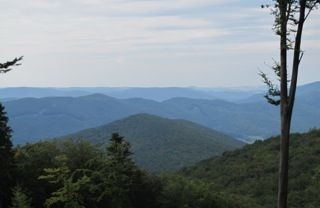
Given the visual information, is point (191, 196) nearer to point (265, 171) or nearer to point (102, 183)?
point (102, 183)

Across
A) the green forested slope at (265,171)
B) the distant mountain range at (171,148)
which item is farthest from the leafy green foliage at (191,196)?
the distant mountain range at (171,148)

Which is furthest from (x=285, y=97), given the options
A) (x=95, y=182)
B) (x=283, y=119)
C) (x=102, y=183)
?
(x=95, y=182)

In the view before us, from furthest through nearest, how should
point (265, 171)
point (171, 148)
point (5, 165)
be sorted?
point (171, 148)
point (265, 171)
point (5, 165)

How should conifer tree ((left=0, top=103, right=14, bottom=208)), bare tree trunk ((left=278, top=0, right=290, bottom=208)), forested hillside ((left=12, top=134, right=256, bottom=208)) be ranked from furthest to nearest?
1. conifer tree ((left=0, top=103, right=14, bottom=208))
2. forested hillside ((left=12, top=134, right=256, bottom=208))
3. bare tree trunk ((left=278, top=0, right=290, bottom=208))

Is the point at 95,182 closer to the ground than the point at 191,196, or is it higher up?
higher up

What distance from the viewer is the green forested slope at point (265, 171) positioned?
55812 mm

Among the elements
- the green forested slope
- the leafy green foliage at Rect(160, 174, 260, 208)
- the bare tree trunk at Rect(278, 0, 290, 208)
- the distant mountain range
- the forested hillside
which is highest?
the bare tree trunk at Rect(278, 0, 290, 208)

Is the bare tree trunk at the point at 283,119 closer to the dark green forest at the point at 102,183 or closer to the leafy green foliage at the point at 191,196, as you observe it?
the dark green forest at the point at 102,183

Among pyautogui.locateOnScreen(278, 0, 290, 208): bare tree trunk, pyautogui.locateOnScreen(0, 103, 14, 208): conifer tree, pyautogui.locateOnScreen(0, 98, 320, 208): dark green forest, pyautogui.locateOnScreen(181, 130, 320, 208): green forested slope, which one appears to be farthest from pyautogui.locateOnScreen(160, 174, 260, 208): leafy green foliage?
pyautogui.locateOnScreen(278, 0, 290, 208): bare tree trunk

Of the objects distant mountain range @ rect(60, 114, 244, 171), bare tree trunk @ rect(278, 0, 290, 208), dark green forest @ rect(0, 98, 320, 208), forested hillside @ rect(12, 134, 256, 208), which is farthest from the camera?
distant mountain range @ rect(60, 114, 244, 171)

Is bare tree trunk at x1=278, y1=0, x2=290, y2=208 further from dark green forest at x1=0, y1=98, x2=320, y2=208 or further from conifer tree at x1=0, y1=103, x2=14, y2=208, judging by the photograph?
conifer tree at x1=0, y1=103, x2=14, y2=208

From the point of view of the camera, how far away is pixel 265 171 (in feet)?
230

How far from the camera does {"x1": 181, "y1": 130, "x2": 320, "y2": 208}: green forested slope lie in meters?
55.8

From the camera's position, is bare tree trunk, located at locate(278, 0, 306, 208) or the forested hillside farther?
the forested hillside
